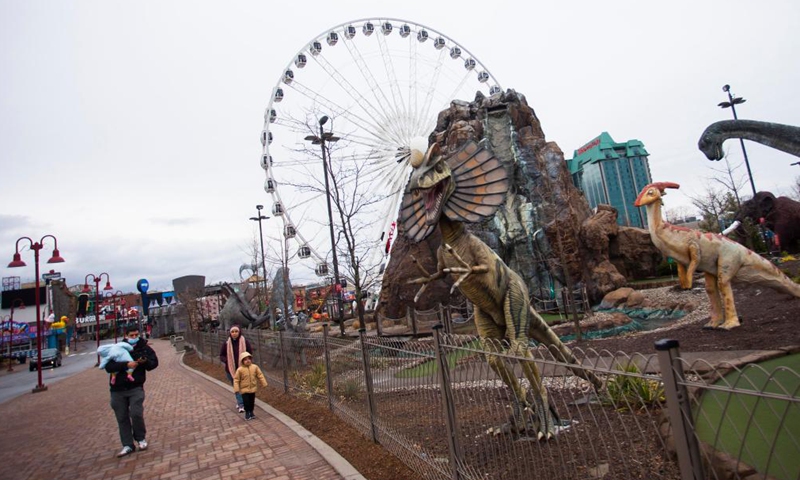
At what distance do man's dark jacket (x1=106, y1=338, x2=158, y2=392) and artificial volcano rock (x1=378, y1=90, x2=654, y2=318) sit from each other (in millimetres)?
14218

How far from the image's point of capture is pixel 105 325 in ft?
221

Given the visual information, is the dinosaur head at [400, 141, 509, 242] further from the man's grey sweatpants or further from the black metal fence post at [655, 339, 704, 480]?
the man's grey sweatpants

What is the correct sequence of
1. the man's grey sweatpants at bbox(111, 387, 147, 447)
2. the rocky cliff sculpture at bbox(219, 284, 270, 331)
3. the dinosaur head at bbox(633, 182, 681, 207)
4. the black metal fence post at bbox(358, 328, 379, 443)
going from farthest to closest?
the rocky cliff sculpture at bbox(219, 284, 270, 331)
the dinosaur head at bbox(633, 182, 681, 207)
the man's grey sweatpants at bbox(111, 387, 147, 447)
the black metal fence post at bbox(358, 328, 379, 443)

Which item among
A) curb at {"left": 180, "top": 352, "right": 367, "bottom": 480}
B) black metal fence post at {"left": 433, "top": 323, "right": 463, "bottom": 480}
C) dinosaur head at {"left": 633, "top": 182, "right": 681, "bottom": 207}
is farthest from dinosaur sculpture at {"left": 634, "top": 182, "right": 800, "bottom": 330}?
curb at {"left": 180, "top": 352, "right": 367, "bottom": 480}

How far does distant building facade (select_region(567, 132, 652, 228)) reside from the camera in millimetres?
55156

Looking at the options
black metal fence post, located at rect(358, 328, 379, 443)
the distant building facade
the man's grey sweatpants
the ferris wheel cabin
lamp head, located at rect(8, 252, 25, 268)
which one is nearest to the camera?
black metal fence post, located at rect(358, 328, 379, 443)

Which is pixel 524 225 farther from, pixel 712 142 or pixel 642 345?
pixel 712 142

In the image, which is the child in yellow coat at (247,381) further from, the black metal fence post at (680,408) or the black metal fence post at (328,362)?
the black metal fence post at (680,408)

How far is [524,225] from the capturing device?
2258cm

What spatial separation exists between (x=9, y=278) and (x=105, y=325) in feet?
72.8

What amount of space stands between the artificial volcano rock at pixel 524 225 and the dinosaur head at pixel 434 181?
15.0m

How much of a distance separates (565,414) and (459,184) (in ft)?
8.72

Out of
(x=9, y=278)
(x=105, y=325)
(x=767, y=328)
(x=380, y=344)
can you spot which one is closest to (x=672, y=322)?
(x=767, y=328)

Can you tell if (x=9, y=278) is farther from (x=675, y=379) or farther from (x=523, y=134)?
(x=675, y=379)
